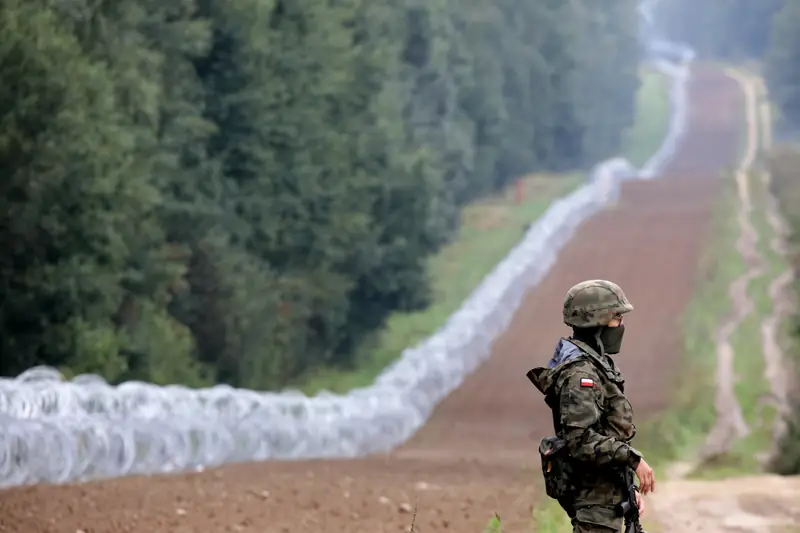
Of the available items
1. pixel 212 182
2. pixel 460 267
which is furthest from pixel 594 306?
pixel 460 267

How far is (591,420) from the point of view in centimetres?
559

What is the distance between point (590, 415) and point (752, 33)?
339 ft

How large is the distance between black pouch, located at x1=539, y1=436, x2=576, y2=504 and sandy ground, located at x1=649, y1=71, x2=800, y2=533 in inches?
185

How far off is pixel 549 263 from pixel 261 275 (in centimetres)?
1403

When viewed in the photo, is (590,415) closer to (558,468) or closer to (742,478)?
(558,468)

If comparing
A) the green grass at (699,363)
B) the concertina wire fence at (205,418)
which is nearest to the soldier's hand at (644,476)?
the concertina wire fence at (205,418)

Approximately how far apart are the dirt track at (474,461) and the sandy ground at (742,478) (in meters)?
1.26

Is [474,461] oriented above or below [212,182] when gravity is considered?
below

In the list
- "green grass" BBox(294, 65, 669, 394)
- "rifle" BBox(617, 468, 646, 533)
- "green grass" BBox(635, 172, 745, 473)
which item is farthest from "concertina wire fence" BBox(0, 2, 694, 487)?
"rifle" BBox(617, 468, 646, 533)

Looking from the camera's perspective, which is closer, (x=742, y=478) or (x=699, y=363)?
(x=742, y=478)

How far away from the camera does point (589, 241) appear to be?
42.2 m

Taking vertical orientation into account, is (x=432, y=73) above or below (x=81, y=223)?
above

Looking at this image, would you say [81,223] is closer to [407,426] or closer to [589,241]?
[407,426]

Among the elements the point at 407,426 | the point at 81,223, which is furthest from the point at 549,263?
the point at 81,223
